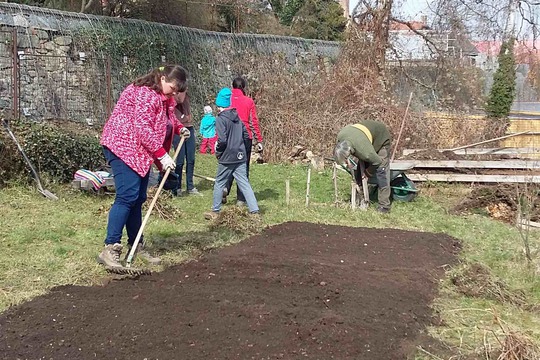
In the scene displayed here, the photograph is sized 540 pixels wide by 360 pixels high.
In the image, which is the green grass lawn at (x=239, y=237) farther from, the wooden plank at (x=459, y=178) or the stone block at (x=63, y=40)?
the stone block at (x=63, y=40)

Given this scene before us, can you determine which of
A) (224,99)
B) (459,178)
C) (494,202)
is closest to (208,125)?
(459,178)

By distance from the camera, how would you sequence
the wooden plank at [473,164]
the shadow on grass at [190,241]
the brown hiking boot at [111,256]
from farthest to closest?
the wooden plank at [473,164]
the shadow on grass at [190,241]
the brown hiking boot at [111,256]

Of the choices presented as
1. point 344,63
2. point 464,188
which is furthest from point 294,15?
point 464,188

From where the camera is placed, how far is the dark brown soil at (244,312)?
3871 mm

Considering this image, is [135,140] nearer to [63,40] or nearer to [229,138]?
[229,138]

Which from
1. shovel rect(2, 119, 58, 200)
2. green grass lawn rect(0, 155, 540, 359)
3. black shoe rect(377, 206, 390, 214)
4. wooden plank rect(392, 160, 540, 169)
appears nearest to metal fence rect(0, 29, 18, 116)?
shovel rect(2, 119, 58, 200)

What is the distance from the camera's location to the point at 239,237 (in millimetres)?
7207

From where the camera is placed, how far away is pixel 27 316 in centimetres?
437

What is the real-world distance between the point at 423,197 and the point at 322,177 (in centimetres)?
259

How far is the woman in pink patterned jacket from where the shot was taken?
5.48m

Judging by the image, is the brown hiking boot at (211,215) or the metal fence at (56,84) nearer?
the brown hiking boot at (211,215)

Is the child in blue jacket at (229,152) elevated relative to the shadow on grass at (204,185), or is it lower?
elevated

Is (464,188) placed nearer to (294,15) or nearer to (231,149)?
(231,149)

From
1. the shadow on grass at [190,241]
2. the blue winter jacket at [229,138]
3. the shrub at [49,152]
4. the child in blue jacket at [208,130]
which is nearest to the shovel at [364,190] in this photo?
the blue winter jacket at [229,138]
